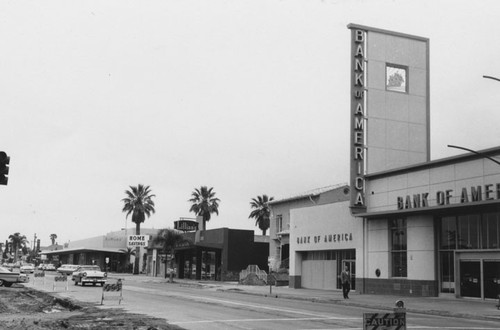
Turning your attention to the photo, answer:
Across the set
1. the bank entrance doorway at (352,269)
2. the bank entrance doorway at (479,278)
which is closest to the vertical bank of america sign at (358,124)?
the bank entrance doorway at (352,269)

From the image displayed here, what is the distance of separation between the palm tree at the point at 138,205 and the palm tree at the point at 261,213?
55.6 feet

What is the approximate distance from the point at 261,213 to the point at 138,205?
772 inches

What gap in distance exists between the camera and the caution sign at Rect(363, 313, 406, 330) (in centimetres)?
787

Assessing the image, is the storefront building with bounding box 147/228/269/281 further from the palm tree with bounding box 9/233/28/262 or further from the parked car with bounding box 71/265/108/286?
the palm tree with bounding box 9/233/28/262

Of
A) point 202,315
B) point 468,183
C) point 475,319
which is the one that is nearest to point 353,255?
point 468,183

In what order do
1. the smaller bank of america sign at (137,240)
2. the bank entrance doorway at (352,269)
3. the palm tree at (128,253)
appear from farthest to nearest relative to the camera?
the palm tree at (128,253) < the smaller bank of america sign at (137,240) < the bank entrance doorway at (352,269)

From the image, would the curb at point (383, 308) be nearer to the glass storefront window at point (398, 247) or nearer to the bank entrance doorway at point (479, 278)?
the glass storefront window at point (398, 247)

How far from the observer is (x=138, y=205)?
305ft

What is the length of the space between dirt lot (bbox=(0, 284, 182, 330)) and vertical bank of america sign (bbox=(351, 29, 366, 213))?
18139mm

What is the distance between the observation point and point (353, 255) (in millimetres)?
38812

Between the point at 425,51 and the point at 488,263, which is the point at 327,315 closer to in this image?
the point at 488,263

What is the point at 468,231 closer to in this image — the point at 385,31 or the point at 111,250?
the point at 385,31

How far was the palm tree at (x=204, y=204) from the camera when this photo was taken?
86188 millimetres

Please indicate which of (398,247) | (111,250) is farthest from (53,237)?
(398,247)
